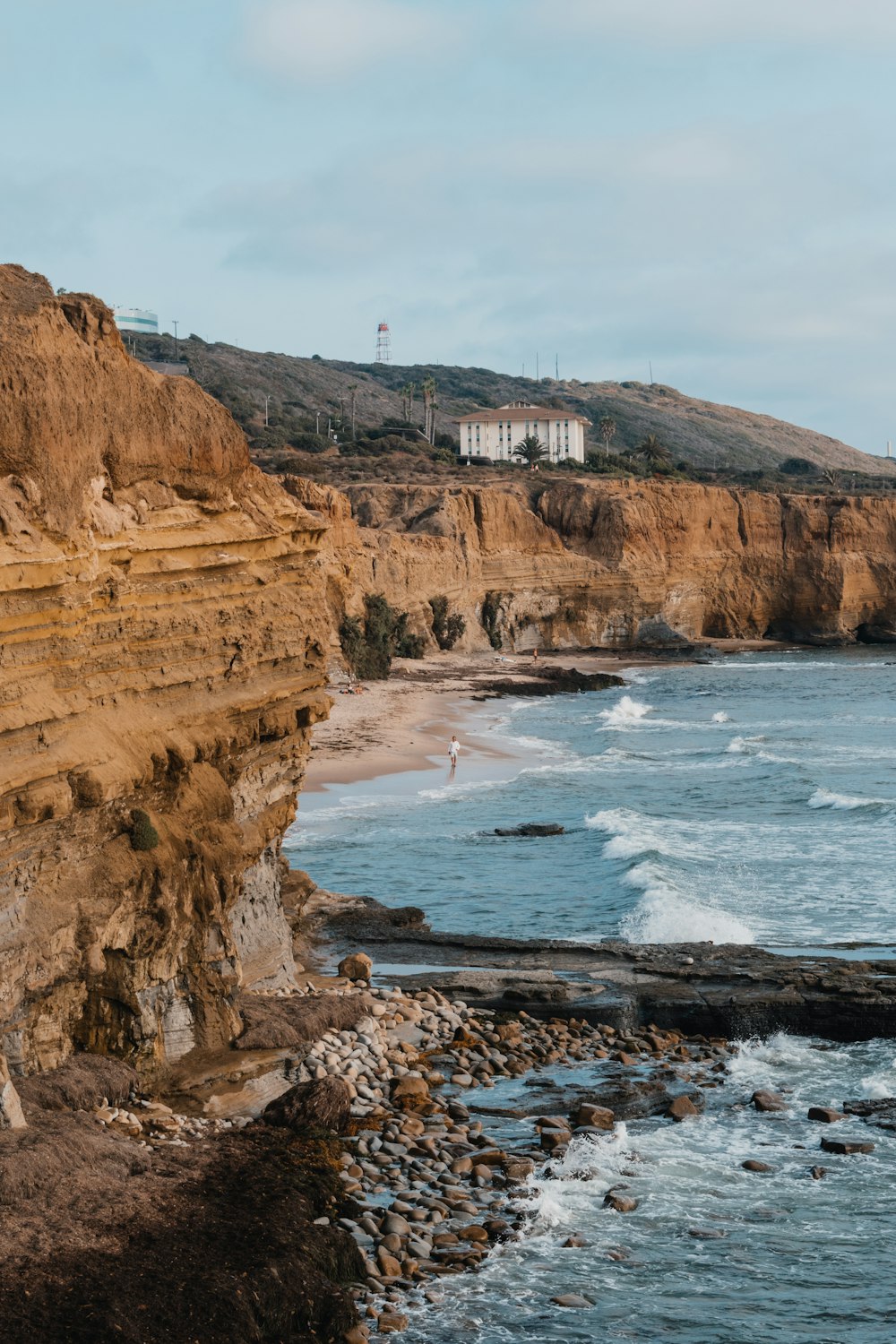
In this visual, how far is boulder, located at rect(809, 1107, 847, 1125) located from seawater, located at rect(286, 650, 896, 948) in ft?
20.5

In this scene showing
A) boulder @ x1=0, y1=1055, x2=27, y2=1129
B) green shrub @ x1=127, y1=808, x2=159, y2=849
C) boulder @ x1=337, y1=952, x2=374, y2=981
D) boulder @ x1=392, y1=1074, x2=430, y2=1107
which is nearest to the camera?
boulder @ x1=0, y1=1055, x2=27, y2=1129

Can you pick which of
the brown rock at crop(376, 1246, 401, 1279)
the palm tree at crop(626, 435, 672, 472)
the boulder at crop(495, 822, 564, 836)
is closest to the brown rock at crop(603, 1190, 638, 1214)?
the brown rock at crop(376, 1246, 401, 1279)

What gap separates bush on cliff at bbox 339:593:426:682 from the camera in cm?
5416

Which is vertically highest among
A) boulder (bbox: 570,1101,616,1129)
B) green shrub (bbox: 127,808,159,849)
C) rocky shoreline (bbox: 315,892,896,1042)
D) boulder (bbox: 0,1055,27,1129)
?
green shrub (bbox: 127,808,159,849)

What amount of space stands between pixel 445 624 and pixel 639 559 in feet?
47.4

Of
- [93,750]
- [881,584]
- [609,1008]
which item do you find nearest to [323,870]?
[609,1008]

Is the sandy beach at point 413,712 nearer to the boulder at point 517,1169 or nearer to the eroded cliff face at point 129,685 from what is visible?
the eroded cliff face at point 129,685

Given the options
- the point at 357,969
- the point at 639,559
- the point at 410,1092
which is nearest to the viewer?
the point at 410,1092

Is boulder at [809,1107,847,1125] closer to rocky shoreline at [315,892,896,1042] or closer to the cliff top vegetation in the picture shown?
rocky shoreline at [315,892,896,1042]

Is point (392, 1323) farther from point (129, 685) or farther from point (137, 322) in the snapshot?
point (137, 322)

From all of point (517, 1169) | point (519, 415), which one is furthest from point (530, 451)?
point (517, 1169)

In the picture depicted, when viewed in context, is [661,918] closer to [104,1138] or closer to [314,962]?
[314,962]

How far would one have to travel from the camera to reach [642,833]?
2898 cm

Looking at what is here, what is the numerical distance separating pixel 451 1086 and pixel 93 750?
5.84 meters
